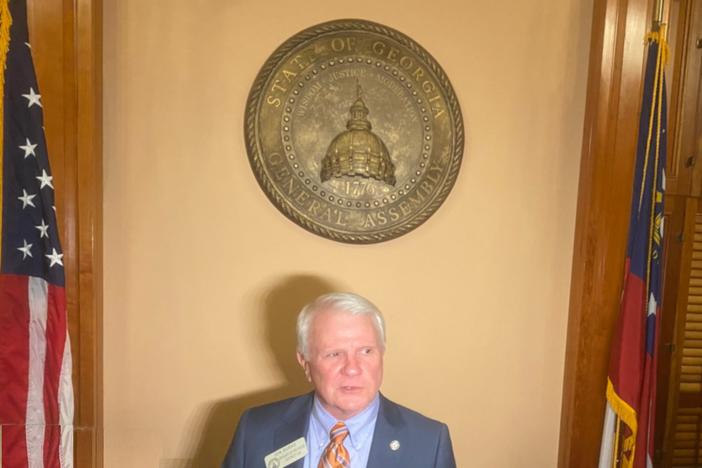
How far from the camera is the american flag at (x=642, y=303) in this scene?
6.49ft

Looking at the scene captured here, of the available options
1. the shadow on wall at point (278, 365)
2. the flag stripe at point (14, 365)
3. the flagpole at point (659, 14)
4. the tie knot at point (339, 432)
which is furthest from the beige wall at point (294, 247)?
the tie knot at point (339, 432)

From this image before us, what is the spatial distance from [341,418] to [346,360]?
202 mm

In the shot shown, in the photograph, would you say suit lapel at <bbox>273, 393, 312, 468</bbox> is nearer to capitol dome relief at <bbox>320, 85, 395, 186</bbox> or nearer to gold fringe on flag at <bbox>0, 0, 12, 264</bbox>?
capitol dome relief at <bbox>320, 85, 395, 186</bbox>

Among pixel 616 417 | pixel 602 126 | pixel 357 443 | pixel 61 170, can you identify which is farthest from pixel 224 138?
pixel 616 417

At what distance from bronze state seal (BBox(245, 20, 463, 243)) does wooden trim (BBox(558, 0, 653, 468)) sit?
0.57 m

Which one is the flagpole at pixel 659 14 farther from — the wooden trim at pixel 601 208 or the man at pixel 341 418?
the man at pixel 341 418

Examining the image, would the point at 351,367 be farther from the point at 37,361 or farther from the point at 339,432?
the point at 37,361

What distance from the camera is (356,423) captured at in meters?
1.45

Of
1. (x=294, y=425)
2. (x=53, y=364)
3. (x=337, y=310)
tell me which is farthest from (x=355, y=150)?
(x=53, y=364)

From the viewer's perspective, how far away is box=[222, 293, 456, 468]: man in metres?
1.37

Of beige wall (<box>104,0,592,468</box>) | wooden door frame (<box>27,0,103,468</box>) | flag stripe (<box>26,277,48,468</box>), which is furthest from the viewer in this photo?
beige wall (<box>104,0,592,468</box>)

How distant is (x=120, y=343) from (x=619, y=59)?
7.35 ft

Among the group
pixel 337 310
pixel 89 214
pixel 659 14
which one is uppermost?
pixel 659 14

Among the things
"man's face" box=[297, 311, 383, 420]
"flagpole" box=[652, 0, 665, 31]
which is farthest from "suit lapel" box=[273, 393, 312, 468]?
"flagpole" box=[652, 0, 665, 31]
